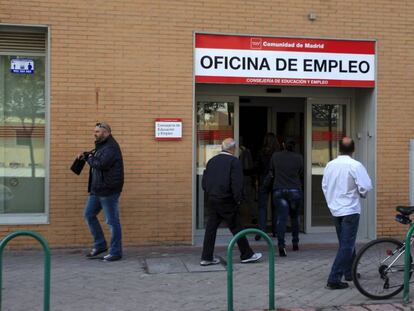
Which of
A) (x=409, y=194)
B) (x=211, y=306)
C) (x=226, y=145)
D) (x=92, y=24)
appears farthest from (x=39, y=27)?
(x=409, y=194)

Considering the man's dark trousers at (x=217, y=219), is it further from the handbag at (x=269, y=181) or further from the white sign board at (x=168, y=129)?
the white sign board at (x=168, y=129)

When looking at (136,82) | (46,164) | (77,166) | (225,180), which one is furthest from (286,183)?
(46,164)

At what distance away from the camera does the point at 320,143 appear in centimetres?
977

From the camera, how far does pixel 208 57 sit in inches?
336

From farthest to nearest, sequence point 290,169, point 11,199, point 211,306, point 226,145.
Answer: point 11,199
point 290,169
point 226,145
point 211,306

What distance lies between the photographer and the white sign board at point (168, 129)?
833 cm

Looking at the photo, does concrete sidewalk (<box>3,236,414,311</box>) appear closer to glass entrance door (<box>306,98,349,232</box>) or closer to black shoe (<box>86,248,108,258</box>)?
black shoe (<box>86,248,108,258</box>)

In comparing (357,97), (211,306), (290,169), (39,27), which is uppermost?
(39,27)

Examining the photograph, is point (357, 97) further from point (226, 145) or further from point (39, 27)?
point (39, 27)

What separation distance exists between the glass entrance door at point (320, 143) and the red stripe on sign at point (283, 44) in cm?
109

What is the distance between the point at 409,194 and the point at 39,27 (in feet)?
21.9

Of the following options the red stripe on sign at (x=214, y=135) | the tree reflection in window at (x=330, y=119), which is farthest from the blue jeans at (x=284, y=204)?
the tree reflection in window at (x=330, y=119)

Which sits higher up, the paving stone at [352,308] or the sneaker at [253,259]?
the sneaker at [253,259]

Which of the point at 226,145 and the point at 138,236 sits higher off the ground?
the point at 226,145
